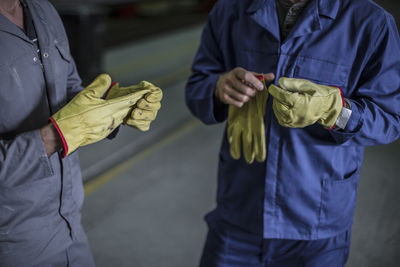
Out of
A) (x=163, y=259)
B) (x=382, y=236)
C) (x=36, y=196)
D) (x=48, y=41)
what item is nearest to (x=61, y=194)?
(x=36, y=196)

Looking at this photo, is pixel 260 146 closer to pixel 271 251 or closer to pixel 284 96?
pixel 284 96

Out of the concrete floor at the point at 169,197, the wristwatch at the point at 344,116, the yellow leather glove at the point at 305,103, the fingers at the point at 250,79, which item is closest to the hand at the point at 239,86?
the fingers at the point at 250,79

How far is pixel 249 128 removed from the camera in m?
1.56

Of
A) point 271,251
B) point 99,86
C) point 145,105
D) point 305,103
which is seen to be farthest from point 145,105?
point 271,251

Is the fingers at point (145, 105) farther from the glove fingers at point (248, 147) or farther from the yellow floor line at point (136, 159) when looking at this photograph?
the yellow floor line at point (136, 159)

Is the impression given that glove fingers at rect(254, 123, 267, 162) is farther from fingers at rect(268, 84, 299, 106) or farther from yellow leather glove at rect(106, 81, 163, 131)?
yellow leather glove at rect(106, 81, 163, 131)

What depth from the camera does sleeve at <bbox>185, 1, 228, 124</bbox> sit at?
1672 millimetres

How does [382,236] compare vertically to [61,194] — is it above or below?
below

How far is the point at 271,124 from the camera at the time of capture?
152cm

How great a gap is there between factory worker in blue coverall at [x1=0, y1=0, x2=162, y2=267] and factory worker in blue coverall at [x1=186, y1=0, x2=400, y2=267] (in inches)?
16.7

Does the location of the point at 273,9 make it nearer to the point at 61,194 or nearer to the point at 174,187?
the point at 61,194

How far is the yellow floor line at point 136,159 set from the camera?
140 inches

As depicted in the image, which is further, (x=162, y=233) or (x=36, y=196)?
(x=162, y=233)

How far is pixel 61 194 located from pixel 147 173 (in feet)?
7.96
